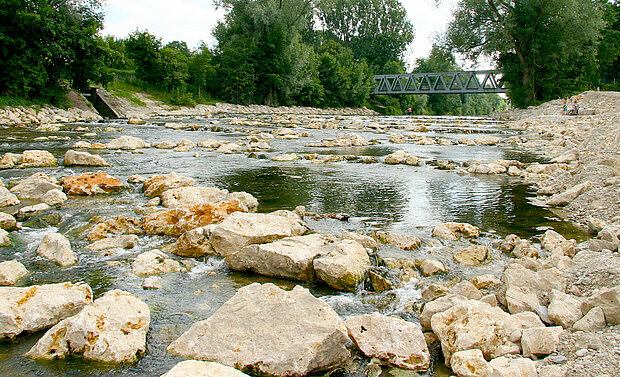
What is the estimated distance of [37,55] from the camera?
3234 centimetres

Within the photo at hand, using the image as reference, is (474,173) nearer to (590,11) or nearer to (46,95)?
(46,95)

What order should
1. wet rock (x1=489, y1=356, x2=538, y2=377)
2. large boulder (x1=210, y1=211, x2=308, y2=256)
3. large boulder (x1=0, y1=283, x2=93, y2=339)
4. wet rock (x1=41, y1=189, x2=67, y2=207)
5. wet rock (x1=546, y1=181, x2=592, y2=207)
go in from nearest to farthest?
1. wet rock (x1=489, y1=356, x2=538, y2=377)
2. large boulder (x1=0, y1=283, x2=93, y2=339)
3. large boulder (x1=210, y1=211, x2=308, y2=256)
4. wet rock (x1=41, y1=189, x2=67, y2=207)
5. wet rock (x1=546, y1=181, x2=592, y2=207)

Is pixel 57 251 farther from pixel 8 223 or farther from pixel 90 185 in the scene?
pixel 90 185

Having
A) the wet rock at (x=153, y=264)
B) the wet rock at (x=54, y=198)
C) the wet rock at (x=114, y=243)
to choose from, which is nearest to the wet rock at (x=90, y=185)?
the wet rock at (x=54, y=198)

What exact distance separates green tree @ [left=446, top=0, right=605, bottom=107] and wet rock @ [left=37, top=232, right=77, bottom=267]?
44.6m

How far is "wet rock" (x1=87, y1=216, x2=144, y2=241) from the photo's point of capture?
21.5ft

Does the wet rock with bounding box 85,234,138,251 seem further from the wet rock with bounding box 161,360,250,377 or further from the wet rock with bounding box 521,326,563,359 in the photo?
the wet rock with bounding box 521,326,563,359

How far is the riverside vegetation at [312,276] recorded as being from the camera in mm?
3525

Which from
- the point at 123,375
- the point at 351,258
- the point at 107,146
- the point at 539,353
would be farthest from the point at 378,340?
the point at 107,146

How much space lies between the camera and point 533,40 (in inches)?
1690

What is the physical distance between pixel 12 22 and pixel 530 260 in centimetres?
3681

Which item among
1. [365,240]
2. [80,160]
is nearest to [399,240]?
[365,240]

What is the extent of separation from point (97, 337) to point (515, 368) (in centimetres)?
320

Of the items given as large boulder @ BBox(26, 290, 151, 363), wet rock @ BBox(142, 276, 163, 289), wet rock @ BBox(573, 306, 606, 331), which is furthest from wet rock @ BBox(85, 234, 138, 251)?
wet rock @ BBox(573, 306, 606, 331)
